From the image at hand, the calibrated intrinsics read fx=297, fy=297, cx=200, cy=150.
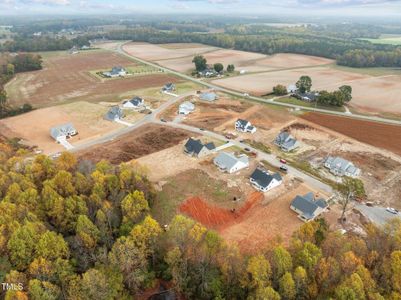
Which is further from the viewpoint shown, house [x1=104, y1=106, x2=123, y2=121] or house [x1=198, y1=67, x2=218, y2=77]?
house [x1=198, y1=67, x2=218, y2=77]

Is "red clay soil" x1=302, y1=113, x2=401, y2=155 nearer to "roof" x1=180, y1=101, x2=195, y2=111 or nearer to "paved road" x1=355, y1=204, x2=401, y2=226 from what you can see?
"paved road" x1=355, y1=204, x2=401, y2=226

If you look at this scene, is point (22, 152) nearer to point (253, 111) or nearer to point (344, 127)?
point (253, 111)

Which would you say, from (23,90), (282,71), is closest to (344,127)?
(282,71)

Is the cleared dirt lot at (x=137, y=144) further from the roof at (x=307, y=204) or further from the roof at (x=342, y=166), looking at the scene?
the roof at (x=342, y=166)

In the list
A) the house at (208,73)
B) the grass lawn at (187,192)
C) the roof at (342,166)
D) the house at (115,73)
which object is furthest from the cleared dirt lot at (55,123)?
the house at (208,73)

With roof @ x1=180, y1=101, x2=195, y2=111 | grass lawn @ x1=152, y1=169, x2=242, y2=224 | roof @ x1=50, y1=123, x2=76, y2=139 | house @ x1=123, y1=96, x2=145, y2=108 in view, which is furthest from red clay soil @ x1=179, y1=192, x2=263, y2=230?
house @ x1=123, y1=96, x2=145, y2=108

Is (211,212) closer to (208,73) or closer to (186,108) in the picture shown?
(186,108)
